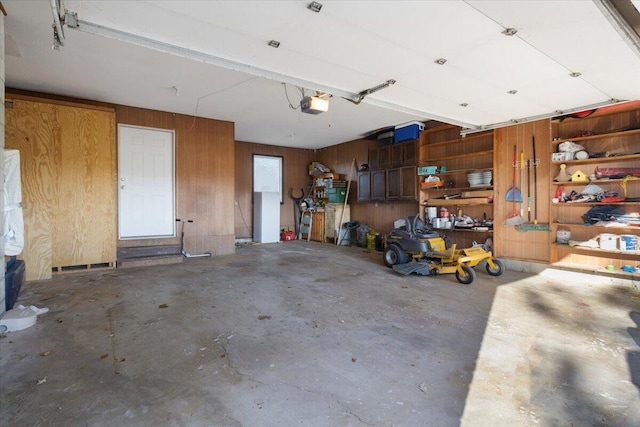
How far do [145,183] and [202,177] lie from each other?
3.40 ft

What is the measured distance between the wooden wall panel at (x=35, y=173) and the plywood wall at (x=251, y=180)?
441 cm

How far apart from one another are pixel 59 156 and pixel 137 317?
338 centimetres

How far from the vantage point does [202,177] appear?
636 centimetres

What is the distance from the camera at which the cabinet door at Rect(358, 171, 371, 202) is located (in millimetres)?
7767

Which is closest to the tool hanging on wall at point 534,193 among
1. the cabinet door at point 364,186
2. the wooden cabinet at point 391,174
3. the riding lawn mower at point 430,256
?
the riding lawn mower at point 430,256

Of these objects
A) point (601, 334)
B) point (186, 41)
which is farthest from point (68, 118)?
point (601, 334)

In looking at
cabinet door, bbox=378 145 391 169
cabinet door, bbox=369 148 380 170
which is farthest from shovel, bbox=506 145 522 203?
cabinet door, bbox=369 148 380 170

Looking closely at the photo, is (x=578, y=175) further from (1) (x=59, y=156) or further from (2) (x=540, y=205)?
(1) (x=59, y=156)

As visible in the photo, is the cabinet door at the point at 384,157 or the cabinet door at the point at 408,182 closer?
the cabinet door at the point at 408,182

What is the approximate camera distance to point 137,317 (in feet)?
9.91

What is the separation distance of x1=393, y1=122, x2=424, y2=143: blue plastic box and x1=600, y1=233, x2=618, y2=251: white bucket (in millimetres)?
3474

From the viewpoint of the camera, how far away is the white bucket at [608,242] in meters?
4.24

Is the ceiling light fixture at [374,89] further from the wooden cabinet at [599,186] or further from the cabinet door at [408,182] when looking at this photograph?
the cabinet door at [408,182]

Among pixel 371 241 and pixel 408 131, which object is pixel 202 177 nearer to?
pixel 371 241
